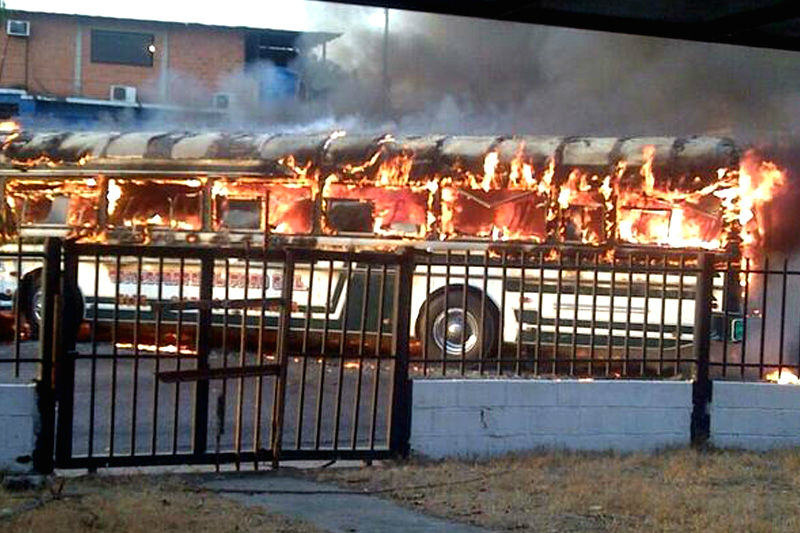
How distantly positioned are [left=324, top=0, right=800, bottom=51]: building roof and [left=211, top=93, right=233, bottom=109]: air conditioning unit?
22.8 metres

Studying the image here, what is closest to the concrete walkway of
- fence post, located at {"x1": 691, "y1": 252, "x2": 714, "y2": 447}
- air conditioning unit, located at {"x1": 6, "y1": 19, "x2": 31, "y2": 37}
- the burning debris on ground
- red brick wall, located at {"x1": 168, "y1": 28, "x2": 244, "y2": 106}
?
→ fence post, located at {"x1": 691, "y1": 252, "x2": 714, "y2": 447}

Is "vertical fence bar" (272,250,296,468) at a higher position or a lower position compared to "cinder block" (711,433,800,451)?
higher

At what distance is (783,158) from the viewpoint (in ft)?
44.4

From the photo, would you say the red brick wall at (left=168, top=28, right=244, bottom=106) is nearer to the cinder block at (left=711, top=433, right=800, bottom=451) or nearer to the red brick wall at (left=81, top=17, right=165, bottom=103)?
the red brick wall at (left=81, top=17, right=165, bottom=103)

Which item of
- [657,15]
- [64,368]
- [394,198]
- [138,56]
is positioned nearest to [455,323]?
[394,198]

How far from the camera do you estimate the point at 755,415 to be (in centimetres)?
945

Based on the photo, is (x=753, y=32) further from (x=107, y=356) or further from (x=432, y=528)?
Result: (x=107, y=356)

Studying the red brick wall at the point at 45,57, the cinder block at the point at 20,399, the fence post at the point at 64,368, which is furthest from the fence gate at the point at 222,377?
the red brick wall at the point at 45,57

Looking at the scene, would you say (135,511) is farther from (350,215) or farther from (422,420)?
(350,215)

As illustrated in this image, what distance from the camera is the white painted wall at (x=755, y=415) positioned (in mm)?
9414

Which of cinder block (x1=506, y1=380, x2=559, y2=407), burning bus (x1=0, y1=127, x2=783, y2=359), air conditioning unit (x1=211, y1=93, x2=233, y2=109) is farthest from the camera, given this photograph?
air conditioning unit (x1=211, y1=93, x2=233, y2=109)

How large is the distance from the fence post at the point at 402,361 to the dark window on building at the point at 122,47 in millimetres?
28227

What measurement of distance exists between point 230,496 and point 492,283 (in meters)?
6.18

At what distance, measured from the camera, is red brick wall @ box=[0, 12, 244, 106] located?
34.2 metres
